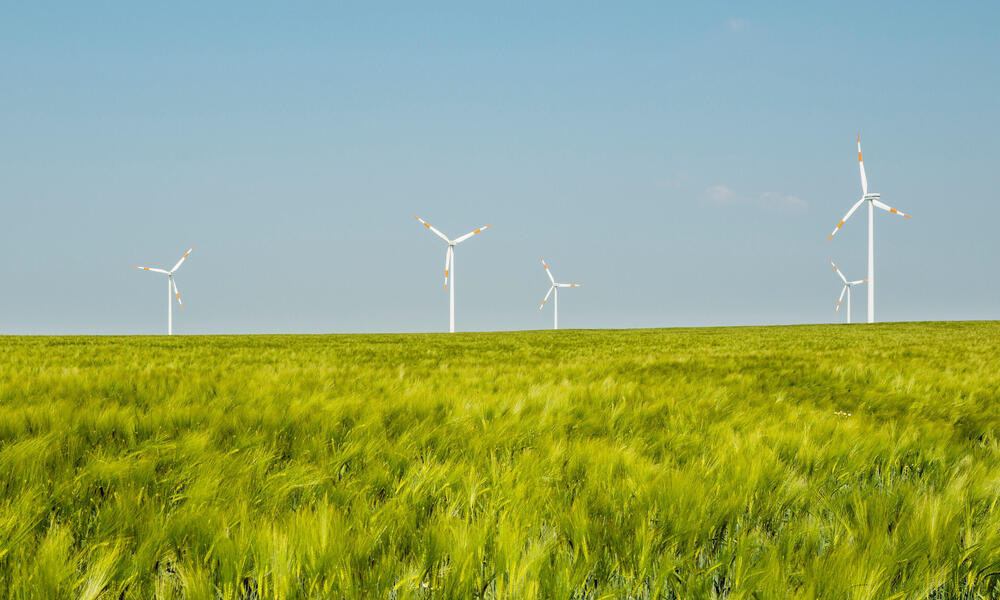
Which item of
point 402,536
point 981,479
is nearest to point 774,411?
point 981,479

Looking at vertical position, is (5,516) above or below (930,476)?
above

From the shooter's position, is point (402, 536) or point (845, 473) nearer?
point (402, 536)

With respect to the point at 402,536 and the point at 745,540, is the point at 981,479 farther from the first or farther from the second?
the point at 402,536

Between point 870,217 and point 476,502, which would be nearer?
point 476,502

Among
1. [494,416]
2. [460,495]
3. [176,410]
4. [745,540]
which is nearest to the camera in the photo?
[745,540]

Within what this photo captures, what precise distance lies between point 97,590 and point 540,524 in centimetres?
120

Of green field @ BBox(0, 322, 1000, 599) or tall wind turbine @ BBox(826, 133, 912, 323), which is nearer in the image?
green field @ BBox(0, 322, 1000, 599)

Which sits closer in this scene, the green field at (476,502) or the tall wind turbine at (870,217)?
the green field at (476,502)

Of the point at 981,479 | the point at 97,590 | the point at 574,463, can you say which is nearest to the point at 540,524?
the point at 574,463

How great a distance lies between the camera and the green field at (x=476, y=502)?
141 cm

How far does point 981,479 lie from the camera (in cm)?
230

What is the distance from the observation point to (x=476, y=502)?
205 cm

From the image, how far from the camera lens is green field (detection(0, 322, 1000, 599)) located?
4.62 feet

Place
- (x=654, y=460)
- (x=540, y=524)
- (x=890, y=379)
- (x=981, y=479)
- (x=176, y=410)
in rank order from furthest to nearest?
(x=890, y=379) → (x=176, y=410) → (x=654, y=460) → (x=981, y=479) → (x=540, y=524)
